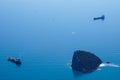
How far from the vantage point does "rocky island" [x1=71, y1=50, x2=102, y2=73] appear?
1.65 m

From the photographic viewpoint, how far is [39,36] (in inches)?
65.4

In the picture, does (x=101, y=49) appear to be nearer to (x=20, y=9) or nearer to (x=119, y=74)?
(x=119, y=74)

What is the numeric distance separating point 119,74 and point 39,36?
576 millimetres

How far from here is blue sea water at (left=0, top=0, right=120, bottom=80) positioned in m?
1.63

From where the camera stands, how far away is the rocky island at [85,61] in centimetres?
165

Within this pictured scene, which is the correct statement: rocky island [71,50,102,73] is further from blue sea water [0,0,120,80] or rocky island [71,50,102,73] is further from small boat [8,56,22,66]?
small boat [8,56,22,66]

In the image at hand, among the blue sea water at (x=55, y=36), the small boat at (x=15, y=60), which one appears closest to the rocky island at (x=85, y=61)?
the blue sea water at (x=55, y=36)

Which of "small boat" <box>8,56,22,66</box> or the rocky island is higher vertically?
"small boat" <box>8,56,22,66</box>

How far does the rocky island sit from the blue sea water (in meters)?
0.03

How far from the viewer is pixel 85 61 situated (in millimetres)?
1719

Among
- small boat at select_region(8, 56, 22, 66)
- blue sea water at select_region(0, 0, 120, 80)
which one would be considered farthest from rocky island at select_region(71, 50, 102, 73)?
small boat at select_region(8, 56, 22, 66)

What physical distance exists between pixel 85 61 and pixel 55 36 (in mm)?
270

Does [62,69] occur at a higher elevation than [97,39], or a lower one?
lower

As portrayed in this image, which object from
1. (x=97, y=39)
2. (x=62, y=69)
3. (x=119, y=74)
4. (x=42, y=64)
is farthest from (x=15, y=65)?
(x=119, y=74)
